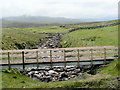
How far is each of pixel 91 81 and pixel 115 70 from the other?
4.06 metres

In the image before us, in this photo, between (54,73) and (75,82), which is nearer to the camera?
(75,82)

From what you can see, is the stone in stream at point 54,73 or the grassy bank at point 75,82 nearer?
the grassy bank at point 75,82

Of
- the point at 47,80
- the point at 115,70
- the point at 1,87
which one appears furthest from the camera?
the point at 47,80

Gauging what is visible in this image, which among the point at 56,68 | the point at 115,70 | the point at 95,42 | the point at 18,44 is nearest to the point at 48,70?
the point at 56,68

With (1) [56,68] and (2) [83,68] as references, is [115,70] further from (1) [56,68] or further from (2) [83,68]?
(1) [56,68]

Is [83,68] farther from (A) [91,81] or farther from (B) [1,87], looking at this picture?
(B) [1,87]

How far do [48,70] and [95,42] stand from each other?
24.8 metres

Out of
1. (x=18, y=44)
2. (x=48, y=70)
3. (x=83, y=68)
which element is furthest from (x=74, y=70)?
(x=18, y=44)

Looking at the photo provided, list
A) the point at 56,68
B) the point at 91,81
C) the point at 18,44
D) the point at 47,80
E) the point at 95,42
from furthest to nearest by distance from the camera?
1. the point at 18,44
2. the point at 95,42
3. the point at 56,68
4. the point at 47,80
5. the point at 91,81

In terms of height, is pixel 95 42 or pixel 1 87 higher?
pixel 95 42

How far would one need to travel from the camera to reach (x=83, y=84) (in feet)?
59.8

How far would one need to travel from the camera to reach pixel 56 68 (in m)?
24.5

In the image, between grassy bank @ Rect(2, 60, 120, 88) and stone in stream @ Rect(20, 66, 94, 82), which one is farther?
stone in stream @ Rect(20, 66, 94, 82)

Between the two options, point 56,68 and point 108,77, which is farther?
point 56,68
